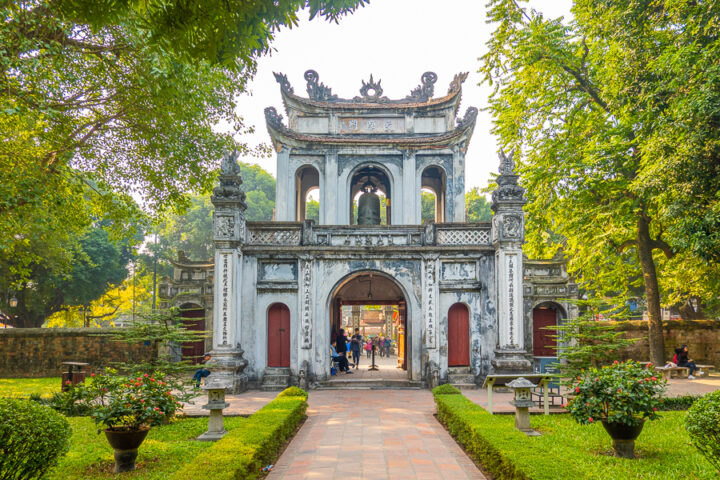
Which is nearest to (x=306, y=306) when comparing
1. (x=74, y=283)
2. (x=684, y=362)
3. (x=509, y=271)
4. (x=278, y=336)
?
(x=278, y=336)

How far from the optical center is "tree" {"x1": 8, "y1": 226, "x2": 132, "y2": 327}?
1081 inches

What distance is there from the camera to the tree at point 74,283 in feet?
90.1

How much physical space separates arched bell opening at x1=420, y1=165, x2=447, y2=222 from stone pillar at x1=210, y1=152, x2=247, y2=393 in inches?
303

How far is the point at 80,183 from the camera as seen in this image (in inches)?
510

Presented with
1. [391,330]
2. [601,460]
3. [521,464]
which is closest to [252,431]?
[521,464]

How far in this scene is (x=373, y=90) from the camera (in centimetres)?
1938

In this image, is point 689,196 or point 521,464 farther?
point 689,196

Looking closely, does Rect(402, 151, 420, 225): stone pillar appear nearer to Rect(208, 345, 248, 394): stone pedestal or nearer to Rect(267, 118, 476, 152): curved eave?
Rect(267, 118, 476, 152): curved eave

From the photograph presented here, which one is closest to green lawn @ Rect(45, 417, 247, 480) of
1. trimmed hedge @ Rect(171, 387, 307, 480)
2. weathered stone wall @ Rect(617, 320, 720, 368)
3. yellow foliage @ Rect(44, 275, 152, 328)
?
trimmed hedge @ Rect(171, 387, 307, 480)

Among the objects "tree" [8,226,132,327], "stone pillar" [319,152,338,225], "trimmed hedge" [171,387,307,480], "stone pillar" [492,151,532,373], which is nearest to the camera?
"trimmed hedge" [171,387,307,480]

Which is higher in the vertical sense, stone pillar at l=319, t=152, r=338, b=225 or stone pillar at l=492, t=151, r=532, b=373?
stone pillar at l=319, t=152, r=338, b=225

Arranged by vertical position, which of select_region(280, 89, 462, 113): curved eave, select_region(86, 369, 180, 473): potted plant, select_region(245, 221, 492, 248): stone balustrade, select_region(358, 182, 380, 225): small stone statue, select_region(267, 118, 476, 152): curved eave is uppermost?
select_region(280, 89, 462, 113): curved eave

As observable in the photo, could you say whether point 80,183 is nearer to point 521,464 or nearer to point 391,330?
point 521,464

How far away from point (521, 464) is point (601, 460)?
Result: 1.97 m
